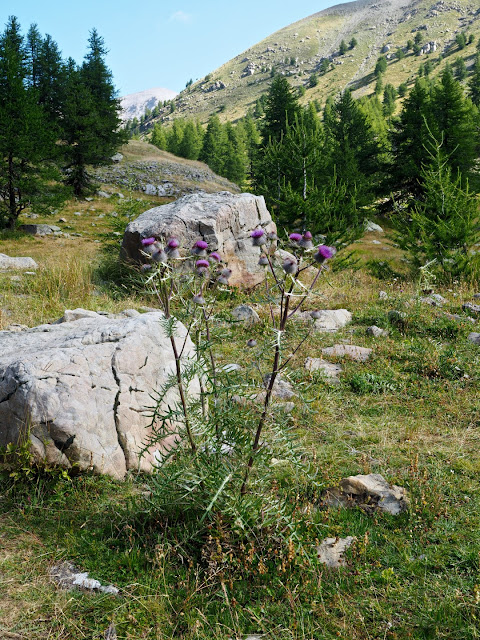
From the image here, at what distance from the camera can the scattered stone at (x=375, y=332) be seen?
6796 millimetres

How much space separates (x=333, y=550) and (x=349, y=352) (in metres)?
3.76

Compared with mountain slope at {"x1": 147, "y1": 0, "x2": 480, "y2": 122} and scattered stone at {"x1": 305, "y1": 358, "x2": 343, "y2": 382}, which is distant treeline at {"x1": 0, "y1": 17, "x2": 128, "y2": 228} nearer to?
scattered stone at {"x1": 305, "y1": 358, "x2": 343, "y2": 382}

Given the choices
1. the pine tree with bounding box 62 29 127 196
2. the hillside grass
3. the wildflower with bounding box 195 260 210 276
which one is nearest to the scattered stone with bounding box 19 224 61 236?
the pine tree with bounding box 62 29 127 196

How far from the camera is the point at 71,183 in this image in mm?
27953

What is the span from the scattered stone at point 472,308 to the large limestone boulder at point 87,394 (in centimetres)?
572

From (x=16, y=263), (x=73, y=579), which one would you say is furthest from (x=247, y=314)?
(x=16, y=263)

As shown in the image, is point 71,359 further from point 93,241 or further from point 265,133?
Answer: point 265,133

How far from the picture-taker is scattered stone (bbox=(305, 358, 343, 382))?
5.56 meters

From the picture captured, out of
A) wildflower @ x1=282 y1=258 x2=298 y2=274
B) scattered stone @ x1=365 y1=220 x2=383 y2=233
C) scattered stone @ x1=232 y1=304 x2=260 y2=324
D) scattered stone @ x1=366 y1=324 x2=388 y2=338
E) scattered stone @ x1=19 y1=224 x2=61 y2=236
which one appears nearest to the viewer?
wildflower @ x1=282 y1=258 x2=298 y2=274

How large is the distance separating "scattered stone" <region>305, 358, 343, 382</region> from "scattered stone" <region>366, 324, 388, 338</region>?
1265 millimetres

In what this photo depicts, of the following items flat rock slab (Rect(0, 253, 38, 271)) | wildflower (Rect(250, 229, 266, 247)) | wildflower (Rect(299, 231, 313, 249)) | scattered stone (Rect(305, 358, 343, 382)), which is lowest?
scattered stone (Rect(305, 358, 343, 382))

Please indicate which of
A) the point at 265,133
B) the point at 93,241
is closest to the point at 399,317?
the point at 93,241

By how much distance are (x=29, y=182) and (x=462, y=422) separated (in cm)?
1917

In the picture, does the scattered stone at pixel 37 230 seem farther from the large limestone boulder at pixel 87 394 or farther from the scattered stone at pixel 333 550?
the scattered stone at pixel 333 550
